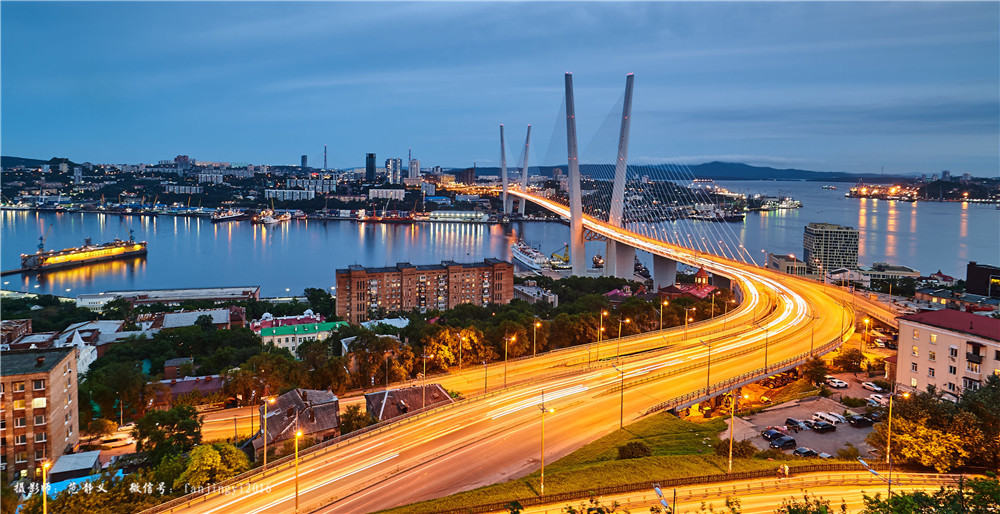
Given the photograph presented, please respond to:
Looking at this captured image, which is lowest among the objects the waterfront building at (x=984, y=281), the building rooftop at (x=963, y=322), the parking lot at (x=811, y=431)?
the parking lot at (x=811, y=431)

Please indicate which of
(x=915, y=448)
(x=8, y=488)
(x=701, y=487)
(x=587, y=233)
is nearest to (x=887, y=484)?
(x=915, y=448)

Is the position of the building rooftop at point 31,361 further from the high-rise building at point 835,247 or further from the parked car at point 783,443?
the high-rise building at point 835,247

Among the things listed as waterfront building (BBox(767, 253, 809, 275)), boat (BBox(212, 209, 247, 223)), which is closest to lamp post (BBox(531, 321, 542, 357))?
waterfront building (BBox(767, 253, 809, 275))

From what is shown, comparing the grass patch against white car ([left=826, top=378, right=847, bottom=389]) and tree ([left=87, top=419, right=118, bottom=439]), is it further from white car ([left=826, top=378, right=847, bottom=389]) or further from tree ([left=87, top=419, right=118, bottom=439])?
tree ([left=87, top=419, right=118, bottom=439])

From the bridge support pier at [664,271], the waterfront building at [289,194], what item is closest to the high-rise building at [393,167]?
the waterfront building at [289,194]

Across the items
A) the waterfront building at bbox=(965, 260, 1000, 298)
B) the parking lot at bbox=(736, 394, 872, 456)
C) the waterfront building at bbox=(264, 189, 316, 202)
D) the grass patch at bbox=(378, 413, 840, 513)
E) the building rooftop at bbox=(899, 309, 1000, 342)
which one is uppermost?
the waterfront building at bbox=(264, 189, 316, 202)

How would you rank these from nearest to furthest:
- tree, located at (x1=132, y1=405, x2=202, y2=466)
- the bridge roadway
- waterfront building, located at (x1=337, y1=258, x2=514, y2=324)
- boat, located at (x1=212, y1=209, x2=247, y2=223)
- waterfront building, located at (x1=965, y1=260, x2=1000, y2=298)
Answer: the bridge roadway < tree, located at (x1=132, y1=405, x2=202, y2=466) < waterfront building, located at (x1=965, y1=260, x2=1000, y2=298) < waterfront building, located at (x1=337, y1=258, x2=514, y2=324) < boat, located at (x1=212, y1=209, x2=247, y2=223)
